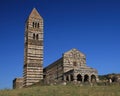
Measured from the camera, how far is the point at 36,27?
244 feet

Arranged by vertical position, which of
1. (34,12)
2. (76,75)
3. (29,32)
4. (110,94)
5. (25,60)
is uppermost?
(34,12)

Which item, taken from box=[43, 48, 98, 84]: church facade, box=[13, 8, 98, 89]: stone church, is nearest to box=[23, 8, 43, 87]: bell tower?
box=[13, 8, 98, 89]: stone church

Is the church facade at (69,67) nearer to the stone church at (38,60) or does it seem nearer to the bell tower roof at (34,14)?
the stone church at (38,60)

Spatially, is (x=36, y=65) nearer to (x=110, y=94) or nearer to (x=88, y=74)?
(x=88, y=74)

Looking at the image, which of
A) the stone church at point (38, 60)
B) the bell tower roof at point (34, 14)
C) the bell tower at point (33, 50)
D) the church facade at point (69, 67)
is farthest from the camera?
the bell tower roof at point (34, 14)

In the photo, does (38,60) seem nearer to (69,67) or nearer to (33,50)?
(33,50)

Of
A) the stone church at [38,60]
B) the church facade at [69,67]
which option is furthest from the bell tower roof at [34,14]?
the church facade at [69,67]

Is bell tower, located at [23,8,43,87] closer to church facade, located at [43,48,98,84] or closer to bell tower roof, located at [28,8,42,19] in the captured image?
bell tower roof, located at [28,8,42,19]

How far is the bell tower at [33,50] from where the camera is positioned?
6938 cm

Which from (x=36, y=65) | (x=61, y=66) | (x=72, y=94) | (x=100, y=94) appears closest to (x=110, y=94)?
(x=100, y=94)

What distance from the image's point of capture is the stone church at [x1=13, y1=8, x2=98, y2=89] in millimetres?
66500

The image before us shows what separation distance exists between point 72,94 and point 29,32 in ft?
136

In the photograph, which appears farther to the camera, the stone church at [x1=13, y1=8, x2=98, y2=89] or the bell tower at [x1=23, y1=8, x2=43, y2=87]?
the bell tower at [x1=23, y1=8, x2=43, y2=87]

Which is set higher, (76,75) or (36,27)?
A: (36,27)
